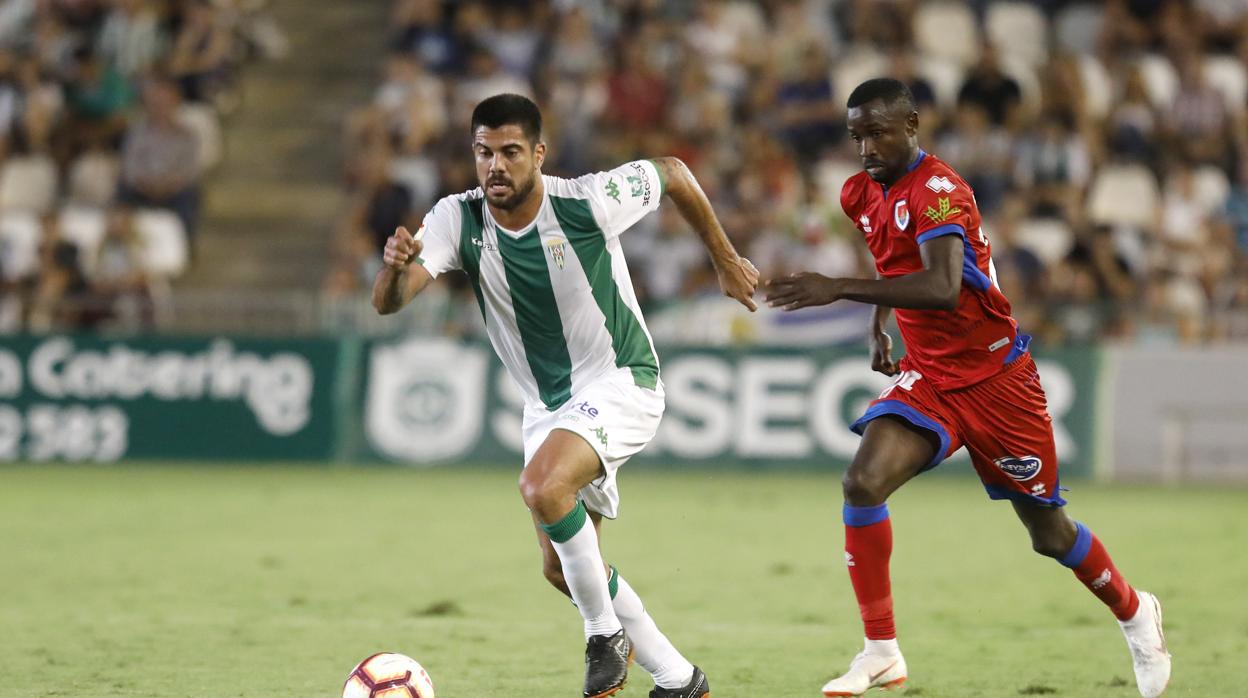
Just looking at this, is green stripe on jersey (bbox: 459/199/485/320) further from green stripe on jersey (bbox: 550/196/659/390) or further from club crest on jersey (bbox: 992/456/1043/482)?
club crest on jersey (bbox: 992/456/1043/482)

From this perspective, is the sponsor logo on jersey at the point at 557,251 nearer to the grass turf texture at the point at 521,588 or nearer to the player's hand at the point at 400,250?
the player's hand at the point at 400,250

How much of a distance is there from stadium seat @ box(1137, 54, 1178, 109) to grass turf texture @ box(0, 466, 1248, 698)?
542 cm

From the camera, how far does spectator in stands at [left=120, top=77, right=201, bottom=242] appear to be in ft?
66.0

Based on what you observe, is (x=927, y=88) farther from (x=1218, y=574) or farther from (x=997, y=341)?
(x=997, y=341)

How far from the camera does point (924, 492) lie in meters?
15.7

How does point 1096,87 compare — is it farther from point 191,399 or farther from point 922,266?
point 922,266

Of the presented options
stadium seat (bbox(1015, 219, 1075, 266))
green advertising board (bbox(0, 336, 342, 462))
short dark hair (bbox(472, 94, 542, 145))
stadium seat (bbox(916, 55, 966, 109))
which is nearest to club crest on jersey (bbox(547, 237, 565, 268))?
short dark hair (bbox(472, 94, 542, 145))

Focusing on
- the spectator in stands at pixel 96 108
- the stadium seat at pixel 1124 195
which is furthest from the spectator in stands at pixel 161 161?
the stadium seat at pixel 1124 195

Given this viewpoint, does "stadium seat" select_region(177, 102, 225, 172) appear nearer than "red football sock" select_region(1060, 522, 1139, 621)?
No

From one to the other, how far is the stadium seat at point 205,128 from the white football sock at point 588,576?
15139 millimetres

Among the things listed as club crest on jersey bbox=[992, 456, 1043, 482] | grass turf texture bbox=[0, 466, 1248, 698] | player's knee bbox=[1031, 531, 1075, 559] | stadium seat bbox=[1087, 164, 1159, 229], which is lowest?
grass turf texture bbox=[0, 466, 1248, 698]

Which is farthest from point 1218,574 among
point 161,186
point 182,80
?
point 182,80

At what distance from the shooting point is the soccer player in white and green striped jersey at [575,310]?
6473 millimetres

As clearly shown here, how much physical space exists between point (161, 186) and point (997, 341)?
14900mm
